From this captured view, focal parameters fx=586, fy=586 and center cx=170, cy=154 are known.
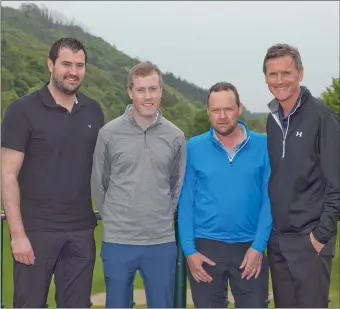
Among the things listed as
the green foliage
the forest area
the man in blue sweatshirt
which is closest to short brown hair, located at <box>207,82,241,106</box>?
the man in blue sweatshirt

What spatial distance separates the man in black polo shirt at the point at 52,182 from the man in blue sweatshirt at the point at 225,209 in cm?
65

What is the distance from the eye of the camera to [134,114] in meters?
3.60

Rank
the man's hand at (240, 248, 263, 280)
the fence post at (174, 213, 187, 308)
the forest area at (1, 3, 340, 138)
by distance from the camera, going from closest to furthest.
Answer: the man's hand at (240, 248, 263, 280) → the fence post at (174, 213, 187, 308) → the forest area at (1, 3, 340, 138)

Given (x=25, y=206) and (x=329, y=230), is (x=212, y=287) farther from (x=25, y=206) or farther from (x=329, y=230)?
(x=25, y=206)

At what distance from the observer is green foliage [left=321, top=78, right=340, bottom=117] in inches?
886

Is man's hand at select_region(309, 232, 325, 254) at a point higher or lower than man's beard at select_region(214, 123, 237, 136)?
lower

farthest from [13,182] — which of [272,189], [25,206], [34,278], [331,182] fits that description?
[331,182]

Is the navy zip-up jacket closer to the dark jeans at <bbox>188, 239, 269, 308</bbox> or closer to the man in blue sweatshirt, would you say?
the man in blue sweatshirt

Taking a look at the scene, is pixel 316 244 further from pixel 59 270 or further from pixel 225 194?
pixel 59 270

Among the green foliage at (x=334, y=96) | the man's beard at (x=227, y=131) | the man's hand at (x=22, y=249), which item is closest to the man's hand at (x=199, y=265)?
the man's beard at (x=227, y=131)

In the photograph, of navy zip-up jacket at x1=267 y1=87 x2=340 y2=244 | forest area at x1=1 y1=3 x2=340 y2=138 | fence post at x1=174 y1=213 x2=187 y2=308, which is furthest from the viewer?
forest area at x1=1 y1=3 x2=340 y2=138

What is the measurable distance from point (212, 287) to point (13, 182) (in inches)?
53.6

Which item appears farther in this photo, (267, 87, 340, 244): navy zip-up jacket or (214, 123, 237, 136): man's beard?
(214, 123, 237, 136): man's beard

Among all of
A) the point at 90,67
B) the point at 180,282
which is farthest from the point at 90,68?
the point at 180,282
